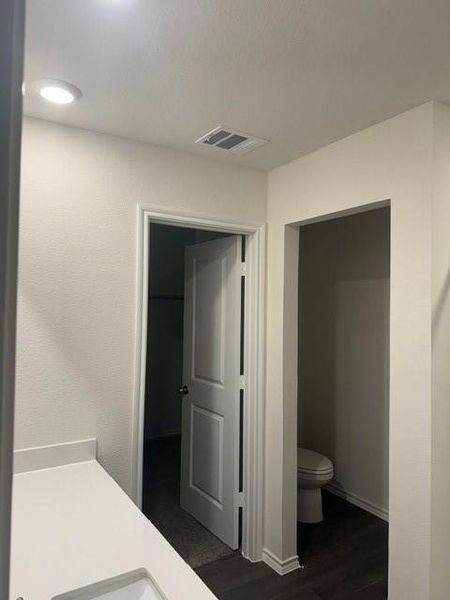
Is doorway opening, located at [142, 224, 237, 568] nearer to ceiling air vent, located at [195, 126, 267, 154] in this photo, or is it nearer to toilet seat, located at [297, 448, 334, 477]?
toilet seat, located at [297, 448, 334, 477]

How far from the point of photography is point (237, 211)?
8.81 ft

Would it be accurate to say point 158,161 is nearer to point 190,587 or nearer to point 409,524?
point 190,587

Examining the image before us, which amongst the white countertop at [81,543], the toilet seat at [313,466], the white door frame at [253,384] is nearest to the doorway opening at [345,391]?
the toilet seat at [313,466]

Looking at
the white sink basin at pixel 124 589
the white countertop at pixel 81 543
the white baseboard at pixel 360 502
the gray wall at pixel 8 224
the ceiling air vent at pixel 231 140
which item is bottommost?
the white baseboard at pixel 360 502

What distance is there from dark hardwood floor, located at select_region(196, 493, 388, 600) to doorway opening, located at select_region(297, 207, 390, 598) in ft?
0.03

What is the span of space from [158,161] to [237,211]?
22.3 inches

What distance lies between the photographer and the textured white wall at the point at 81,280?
6.77 ft

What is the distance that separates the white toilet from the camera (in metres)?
3.06

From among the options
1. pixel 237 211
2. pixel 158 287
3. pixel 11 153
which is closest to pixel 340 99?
pixel 237 211

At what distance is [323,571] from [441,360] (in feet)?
5.16

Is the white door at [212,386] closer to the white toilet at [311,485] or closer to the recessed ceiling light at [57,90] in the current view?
the white toilet at [311,485]

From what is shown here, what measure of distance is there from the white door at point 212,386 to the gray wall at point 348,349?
111cm

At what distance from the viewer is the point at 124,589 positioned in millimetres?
1232

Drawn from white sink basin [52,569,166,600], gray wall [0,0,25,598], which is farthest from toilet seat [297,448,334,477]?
gray wall [0,0,25,598]
